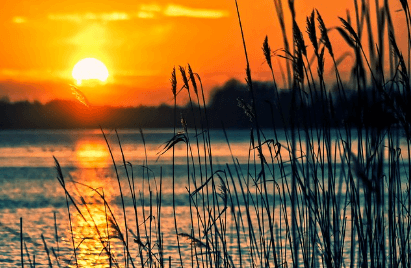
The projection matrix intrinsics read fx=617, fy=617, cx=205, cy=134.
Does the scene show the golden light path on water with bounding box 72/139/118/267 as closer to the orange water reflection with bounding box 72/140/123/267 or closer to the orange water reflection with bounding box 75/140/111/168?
the orange water reflection with bounding box 72/140/123/267

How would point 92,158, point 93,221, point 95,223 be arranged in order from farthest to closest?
point 92,158
point 95,223
point 93,221

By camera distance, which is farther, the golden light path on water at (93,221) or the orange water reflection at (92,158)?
the orange water reflection at (92,158)

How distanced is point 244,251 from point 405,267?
5.24 meters

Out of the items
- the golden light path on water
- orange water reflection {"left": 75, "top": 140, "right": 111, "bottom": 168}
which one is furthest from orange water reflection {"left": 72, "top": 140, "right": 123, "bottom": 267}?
orange water reflection {"left": 75, "top": 140, "right": 111, "bottom": 168}

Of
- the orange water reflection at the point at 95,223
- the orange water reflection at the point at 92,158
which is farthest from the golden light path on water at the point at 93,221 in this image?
the orange water reflection at the point at 92,158

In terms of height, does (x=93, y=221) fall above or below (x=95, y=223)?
above

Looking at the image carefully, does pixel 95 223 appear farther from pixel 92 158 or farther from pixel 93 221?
pixel 92 158

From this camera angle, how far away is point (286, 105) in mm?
2975

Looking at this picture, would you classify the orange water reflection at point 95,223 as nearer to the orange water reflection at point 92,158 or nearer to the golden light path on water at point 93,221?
the golden light path on water at point 93,221

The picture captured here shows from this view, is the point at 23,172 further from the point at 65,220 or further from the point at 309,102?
the point at 309,102

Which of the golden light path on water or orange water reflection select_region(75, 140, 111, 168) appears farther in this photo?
orange water reflection select_region(75, 140, 111, 168)

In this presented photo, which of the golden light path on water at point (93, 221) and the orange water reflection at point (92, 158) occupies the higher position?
the golden light path on water at point (93, 221)

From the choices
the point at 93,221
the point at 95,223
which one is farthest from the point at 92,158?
the point at 93,221

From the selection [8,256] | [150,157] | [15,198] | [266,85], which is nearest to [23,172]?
[15,198]
